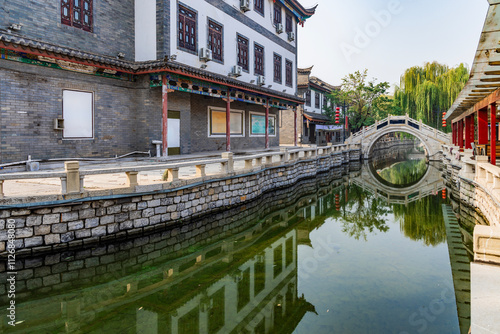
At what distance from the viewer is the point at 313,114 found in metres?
29.7

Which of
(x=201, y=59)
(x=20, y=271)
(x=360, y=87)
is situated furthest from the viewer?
(x=360, y=87)

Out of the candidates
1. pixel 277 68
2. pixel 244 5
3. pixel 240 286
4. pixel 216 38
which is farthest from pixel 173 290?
pixel 277 68

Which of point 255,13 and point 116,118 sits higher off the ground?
point 255,13

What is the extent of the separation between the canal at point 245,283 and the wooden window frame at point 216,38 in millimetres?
7998

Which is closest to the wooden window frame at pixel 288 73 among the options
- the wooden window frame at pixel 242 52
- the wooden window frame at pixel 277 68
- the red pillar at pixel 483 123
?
the wooden window frame at pixel 277 68

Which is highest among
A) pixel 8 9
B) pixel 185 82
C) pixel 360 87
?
pixel 360 87

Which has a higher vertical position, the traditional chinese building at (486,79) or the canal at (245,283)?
the traditional chinese building at (486,79)

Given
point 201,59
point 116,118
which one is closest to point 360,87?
point 201,59

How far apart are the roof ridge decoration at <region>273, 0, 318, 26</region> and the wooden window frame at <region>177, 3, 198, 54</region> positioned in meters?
8.70

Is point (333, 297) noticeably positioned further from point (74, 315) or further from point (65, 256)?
point (65, 256)

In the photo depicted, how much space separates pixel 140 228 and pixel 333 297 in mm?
4086

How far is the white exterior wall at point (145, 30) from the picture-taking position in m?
12.0

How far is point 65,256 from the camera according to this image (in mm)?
6129

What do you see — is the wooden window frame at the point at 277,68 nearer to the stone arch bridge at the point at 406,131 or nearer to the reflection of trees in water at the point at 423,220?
the stone arch bridge at the point at 406,131
